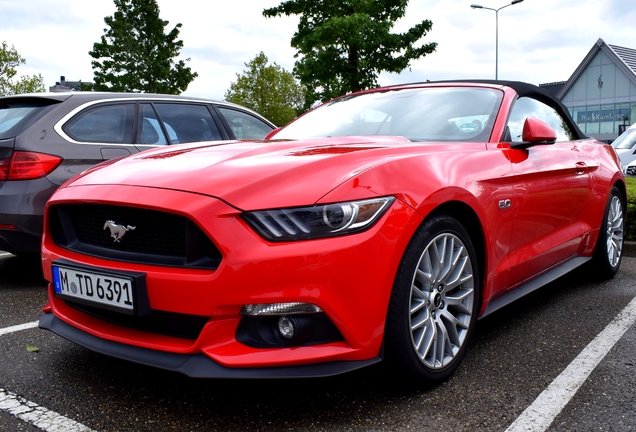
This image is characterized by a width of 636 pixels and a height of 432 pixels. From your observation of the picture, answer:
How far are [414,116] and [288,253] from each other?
5.60 ft

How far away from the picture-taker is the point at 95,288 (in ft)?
7.81

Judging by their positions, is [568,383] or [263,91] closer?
[568,383]

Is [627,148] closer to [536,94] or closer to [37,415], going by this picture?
[536,94]

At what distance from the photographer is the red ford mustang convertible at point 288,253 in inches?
84.4

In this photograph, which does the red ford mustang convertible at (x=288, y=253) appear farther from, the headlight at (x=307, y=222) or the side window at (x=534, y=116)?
the side window at (x=534, y=116)

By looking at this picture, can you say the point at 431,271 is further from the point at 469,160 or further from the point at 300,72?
the point at 300,72

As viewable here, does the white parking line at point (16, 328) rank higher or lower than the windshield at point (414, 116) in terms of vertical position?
lower

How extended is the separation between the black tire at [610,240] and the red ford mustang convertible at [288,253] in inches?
64.5

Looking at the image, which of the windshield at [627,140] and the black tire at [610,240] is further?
the windshield at [627,140]

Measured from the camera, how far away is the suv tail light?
4.13 meters

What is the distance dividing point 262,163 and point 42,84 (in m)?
46.7

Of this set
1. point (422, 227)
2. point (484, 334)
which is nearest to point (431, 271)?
point (422, 227)

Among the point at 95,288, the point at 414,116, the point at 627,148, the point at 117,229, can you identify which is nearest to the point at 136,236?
the point at 117,229

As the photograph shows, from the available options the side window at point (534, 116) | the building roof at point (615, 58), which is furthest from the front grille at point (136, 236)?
the building roof at point (615, 58)
